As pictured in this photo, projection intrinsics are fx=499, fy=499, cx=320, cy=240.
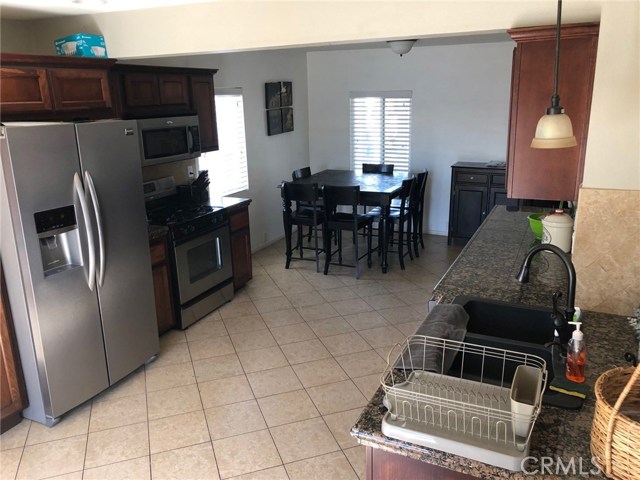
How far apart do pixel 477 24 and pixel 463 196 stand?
3.97 m

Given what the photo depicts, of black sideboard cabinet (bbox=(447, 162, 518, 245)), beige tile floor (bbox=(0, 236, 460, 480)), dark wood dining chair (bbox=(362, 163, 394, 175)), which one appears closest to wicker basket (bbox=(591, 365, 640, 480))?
beige tile floor (bbox=(0, 236, 460, 480))

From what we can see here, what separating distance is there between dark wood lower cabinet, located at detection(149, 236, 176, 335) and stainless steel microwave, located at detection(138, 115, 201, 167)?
68 centimetres

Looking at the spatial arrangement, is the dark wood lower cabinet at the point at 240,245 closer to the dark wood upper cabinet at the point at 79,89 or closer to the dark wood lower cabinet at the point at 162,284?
the dark wood lower cabinet at the point at 162,284

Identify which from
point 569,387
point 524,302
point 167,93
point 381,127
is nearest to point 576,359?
point 569,387

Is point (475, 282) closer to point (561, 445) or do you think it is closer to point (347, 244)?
point (561, 445)

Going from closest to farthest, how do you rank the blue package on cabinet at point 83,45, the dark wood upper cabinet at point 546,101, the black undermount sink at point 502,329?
the black undermount sink at point 502,329, the dark wood upper cabinet at point 546,101, the blue package on cabinet at point 83,45

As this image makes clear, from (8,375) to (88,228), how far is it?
95 cm

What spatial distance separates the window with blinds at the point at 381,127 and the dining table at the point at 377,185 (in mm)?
522

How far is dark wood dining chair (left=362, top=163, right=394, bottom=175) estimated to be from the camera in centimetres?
627

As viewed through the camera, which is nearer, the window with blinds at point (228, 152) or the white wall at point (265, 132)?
the window with blinds at point (228, 152)

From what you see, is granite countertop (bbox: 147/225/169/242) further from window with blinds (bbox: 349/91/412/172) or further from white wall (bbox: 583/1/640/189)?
window with blinds (bbox: 349/91/412/172)

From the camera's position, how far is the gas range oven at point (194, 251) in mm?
3945

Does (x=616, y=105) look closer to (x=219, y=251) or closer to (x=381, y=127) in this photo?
(x=219, y=251)

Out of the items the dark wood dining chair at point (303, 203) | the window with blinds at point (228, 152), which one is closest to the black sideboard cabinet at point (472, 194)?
the dark wood dining chair at point (303, 203)
